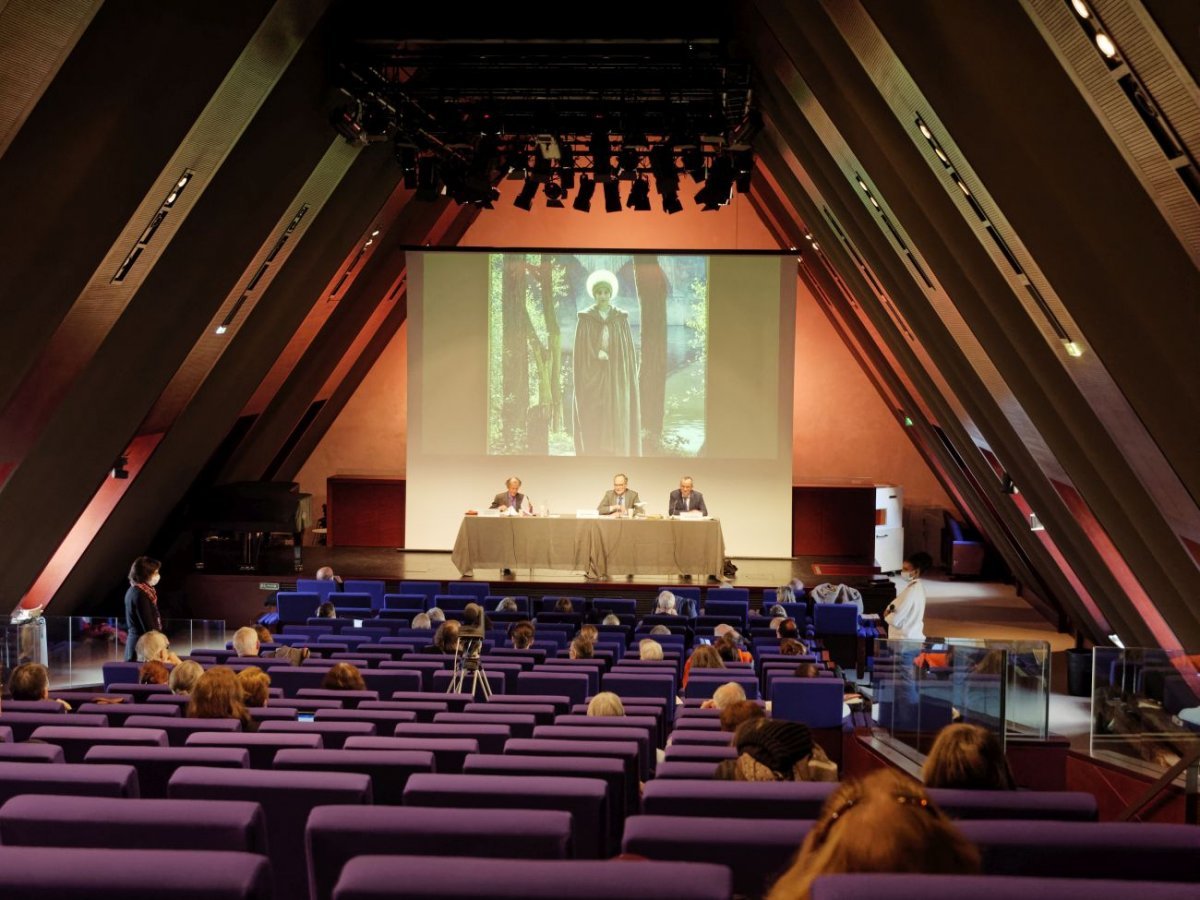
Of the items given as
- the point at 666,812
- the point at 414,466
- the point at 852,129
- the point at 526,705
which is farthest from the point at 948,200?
the point at 414,466

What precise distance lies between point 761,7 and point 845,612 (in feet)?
21.4

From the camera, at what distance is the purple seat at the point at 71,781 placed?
12.4ft

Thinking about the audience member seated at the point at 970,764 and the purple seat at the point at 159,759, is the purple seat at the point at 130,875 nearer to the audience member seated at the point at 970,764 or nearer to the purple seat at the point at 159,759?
the purple seat at the point at 159,759

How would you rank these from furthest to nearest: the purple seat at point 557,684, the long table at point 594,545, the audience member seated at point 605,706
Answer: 1. the long table at point 594,545
2. the purple seat at point 557,684
3. the audience member seated at point 605,706

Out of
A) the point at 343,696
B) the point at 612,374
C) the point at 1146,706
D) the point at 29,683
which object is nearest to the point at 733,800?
the point at 343,696

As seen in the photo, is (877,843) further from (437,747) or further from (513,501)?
(513,501)

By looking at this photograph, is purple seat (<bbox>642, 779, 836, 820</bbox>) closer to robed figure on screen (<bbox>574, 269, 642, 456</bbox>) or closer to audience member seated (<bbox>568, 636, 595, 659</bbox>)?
audience member seated (<bbox>568, 636, 595, 659</bbox>)

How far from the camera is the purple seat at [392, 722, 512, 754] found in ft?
17.8

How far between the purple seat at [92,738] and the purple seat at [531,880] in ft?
10.8

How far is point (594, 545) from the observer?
685 inches

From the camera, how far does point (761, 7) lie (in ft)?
34.4

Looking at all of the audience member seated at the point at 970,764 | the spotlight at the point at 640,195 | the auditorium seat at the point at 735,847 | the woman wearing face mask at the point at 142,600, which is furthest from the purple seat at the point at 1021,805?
the spotlight at the point at 640,195

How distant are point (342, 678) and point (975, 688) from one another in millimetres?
3655

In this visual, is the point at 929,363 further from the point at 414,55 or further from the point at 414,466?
the point at 414,466
